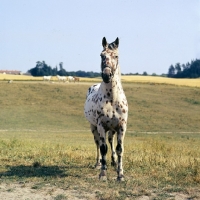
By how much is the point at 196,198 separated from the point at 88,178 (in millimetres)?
2746

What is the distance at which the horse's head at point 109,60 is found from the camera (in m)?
9.85

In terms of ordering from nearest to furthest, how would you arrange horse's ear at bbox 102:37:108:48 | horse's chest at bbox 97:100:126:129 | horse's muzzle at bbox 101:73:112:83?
1. horse's muzzle at bbox 101:73:112:83
2. horse's chest at bbox 97:100:126:129
3. horse's ear at bbox 102:37:108:48

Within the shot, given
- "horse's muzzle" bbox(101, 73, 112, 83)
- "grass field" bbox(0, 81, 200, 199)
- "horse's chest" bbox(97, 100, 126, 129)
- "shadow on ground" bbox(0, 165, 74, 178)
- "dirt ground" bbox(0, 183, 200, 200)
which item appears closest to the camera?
"dirt ground" bbox(0, 183, 200, 200)

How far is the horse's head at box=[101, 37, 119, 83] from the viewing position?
985 centimetres

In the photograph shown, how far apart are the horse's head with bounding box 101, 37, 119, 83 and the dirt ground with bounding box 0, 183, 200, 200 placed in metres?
2.46

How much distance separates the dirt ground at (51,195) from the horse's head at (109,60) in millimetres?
2462

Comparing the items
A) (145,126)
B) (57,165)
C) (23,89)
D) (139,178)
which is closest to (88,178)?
(139,178)

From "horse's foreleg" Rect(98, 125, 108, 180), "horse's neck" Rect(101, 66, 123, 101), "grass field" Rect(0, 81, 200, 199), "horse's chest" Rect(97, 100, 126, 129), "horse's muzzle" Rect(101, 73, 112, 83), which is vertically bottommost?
"grass field" Rect(0, 81, 200, 199)

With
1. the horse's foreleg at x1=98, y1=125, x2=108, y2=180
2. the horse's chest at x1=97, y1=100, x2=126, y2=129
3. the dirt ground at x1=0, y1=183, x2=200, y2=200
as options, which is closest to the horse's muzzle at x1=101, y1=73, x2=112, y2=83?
the horse's chest at x1=97, y1=100, x2=126, y2=129

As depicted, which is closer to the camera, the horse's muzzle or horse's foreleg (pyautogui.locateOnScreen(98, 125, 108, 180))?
the horse's muzzle

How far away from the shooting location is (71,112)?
47875 millimetres

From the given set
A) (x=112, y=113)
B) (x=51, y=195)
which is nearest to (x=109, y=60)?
(x=112, y=113)

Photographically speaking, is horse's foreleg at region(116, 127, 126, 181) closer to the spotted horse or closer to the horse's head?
the spotted horse

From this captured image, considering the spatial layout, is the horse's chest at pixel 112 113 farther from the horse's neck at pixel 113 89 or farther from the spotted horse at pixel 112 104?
the horse's neck at pixel 113 89
